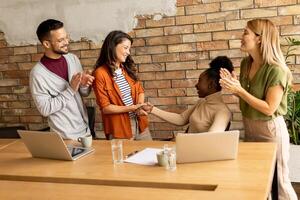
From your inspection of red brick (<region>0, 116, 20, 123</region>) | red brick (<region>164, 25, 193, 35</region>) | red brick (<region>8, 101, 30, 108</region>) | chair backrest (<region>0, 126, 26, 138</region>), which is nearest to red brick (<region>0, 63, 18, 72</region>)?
red brick (<region>8, 101, 30, 108</region>)

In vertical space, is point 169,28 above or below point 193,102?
A: above

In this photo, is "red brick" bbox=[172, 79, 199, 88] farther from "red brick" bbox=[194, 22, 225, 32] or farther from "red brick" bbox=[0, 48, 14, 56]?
"red brick" bbox=[0, 48, 14, 56]

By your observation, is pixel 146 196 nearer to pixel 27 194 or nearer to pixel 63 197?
pixel 63 197

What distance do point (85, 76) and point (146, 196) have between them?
3.82 feet

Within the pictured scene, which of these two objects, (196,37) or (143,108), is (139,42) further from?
(143,108)

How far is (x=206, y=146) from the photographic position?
73.1 inches

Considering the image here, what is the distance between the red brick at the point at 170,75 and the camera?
134 inches

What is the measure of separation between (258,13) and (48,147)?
1967mm

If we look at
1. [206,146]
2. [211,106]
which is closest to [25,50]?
[211,106]

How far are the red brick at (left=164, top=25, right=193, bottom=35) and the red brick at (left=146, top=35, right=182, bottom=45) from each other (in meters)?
0.03

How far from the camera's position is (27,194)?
1.73 m

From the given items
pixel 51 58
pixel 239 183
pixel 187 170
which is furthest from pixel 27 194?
pixel 51 58

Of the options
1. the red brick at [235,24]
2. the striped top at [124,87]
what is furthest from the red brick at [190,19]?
the striped top at [124,87]

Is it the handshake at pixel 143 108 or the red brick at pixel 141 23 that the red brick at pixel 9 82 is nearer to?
the red brick at pixel 141 23
